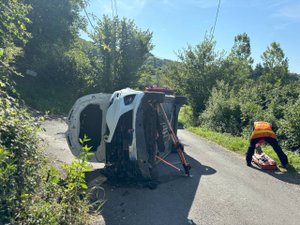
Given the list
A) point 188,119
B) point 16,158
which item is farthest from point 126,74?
point 16,158

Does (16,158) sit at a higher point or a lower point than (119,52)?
lower

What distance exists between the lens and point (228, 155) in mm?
8844

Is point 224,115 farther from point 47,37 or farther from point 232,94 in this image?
point 47,37

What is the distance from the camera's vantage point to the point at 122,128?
502 cm

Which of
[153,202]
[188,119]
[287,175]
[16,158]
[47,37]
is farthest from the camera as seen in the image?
[188,119]

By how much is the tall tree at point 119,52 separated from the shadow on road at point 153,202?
47.1 ft

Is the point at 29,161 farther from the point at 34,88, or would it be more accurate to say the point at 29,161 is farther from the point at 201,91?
the point at 201,91

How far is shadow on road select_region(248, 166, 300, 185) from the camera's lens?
6.43 metres

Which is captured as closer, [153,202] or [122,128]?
[153,202]

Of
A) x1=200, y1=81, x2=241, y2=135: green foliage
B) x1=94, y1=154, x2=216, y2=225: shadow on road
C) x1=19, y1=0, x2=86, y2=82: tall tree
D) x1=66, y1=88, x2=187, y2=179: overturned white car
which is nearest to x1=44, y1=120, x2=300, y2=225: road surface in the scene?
x1=94, y1=154, x2=216, y2=225: shadow on road

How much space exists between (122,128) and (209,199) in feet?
6.49

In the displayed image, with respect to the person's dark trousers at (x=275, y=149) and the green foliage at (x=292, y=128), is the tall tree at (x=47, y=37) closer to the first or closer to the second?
the green foliage at (x=292, y=128)

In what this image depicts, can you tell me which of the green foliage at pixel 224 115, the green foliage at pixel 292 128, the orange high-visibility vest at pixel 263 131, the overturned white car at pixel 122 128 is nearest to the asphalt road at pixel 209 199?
the overturned white car at pixel 122 128

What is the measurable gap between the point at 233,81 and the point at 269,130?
606 inches
